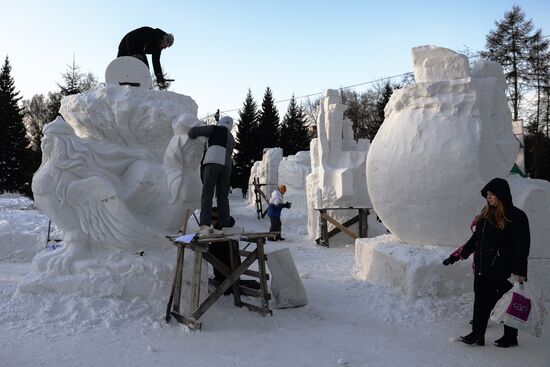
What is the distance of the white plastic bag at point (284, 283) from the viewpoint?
4.37 m

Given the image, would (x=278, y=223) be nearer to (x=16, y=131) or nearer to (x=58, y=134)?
(x=58, y=134)

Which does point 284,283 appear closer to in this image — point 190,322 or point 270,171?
point 190,322

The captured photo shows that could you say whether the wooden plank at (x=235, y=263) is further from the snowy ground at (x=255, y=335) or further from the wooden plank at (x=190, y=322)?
the wooden plank at (x=190, y=322)

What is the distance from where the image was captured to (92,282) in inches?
162

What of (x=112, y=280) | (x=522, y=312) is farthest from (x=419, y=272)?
(x=112, y=280)

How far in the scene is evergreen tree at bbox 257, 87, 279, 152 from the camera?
3147 cm

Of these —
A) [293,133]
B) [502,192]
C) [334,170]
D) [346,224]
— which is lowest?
[346,224]

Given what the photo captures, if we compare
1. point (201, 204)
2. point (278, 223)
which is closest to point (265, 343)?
point (201, 204)

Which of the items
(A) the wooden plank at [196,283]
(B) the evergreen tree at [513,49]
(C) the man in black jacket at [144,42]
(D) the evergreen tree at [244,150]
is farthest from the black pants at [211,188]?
(D) the evergreen tree at [244,150]

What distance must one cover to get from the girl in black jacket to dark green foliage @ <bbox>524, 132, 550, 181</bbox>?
66.3ft

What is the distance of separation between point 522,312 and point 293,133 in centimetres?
2933

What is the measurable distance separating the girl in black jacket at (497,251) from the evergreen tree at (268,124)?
91.4ft

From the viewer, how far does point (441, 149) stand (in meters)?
4.82

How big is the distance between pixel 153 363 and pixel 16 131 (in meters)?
27.6
